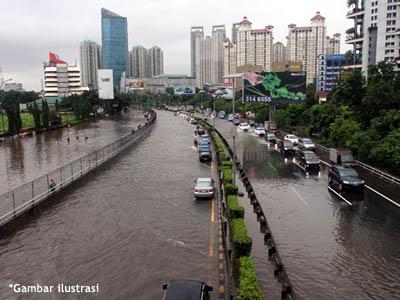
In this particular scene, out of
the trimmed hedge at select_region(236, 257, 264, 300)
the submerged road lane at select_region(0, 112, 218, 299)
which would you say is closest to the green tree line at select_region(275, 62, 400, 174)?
the submerged road lane at select_region(0, 112, 218, 299)

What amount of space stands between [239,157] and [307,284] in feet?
89.7

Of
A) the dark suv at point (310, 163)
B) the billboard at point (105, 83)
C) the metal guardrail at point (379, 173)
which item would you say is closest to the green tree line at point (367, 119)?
the metal guardrail at point (379, 173)

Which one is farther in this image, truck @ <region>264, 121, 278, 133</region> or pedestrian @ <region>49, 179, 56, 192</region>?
truck @ <region>264, 121, 278, 133</region>

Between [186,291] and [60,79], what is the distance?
157 metres

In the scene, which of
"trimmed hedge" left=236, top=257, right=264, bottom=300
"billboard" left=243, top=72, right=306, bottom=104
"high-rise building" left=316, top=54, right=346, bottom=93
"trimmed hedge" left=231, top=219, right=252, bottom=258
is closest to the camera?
"trimmed hedge" left=236, top=257, right=264, bottom=300

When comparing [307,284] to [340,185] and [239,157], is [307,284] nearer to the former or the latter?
[340,185]

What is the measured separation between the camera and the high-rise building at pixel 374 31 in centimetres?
8881

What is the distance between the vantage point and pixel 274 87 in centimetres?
6188

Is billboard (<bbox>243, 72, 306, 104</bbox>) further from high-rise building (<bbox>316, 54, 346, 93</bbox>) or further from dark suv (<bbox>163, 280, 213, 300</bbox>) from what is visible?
high-rise building (<bbox>316, 54, 346, 93</bbox>)

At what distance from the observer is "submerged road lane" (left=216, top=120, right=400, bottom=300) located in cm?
1339

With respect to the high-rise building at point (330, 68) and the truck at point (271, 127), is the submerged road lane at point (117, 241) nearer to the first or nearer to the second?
the truck at point (271, 127)

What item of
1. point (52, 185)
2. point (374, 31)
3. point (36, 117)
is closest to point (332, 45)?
point (374, 31)

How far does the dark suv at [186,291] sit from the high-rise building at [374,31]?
8482cm

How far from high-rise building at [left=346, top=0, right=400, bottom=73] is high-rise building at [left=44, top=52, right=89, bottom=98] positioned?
3994 inches
